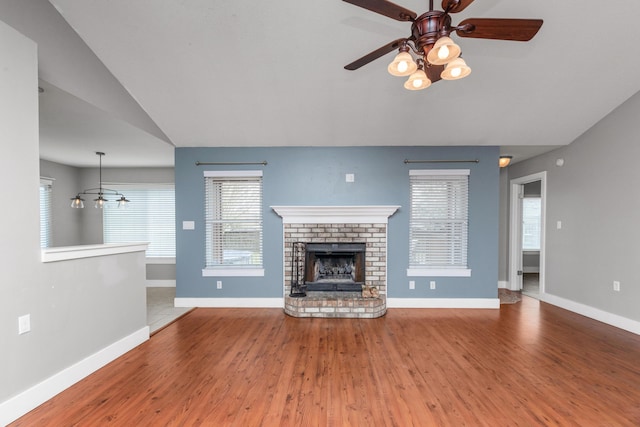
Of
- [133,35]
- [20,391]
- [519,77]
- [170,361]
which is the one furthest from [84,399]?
[519,77]

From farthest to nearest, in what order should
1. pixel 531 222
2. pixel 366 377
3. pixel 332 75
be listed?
pixel 531 222
pixel 332 75
pixel 366 377

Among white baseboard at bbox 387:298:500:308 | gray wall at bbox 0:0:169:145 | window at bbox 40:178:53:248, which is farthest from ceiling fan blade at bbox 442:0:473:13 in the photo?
window at bbox 40:178:53:248

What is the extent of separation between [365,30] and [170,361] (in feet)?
11.8

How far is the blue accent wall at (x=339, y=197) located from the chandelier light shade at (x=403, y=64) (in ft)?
8.04

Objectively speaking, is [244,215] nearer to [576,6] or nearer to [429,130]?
[429,130]

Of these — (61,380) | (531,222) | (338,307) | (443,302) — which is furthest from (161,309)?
(531,222)

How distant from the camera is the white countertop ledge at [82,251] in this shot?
2.13m

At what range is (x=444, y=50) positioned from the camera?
60.6 inches

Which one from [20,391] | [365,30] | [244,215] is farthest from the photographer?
[244,215]

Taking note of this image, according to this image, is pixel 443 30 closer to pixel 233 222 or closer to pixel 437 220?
pixel 437 220

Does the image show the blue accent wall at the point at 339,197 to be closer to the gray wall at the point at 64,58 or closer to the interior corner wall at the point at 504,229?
the gray wall at the point at 64,58

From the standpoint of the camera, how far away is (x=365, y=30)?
8.28 feet

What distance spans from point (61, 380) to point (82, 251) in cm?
101

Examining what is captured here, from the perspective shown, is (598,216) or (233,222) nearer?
(598,216)
